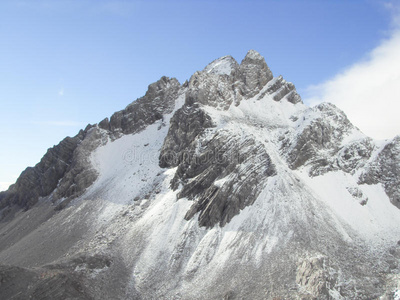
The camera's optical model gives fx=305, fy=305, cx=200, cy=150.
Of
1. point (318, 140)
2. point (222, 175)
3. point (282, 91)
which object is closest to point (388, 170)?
point (318, 140)

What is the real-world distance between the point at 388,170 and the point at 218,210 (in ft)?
105

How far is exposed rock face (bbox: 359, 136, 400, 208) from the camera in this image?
2045 inches

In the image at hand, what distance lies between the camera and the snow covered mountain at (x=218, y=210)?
1419 inches

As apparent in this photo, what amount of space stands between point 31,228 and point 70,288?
121ft

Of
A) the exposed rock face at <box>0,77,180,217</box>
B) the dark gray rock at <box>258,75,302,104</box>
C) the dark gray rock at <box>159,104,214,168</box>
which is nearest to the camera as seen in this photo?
the dark gray rock at <box>159,104,214,168</box>

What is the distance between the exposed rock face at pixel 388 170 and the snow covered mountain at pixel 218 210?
211mm

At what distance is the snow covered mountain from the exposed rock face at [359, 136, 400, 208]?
0.69ft

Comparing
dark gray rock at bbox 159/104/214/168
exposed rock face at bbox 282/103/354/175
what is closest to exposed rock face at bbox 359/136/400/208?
exposed rock face at bbox 282/103/354/175

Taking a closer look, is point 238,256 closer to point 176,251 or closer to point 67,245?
point 176,251

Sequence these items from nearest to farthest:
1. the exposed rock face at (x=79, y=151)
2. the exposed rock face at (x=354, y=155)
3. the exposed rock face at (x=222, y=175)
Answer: the exposed rock face at (x=222, y=175) → the exposed rock face at (x=354, y=155) → the exposed rock face at (x=79, y=151)

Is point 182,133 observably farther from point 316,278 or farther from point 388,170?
point 316,278

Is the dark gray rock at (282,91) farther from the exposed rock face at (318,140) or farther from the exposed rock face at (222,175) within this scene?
the exposed rock face at (222,175)

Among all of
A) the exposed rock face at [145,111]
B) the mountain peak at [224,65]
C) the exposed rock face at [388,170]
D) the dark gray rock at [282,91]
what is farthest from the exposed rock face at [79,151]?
the exposed rock face at [388,170]

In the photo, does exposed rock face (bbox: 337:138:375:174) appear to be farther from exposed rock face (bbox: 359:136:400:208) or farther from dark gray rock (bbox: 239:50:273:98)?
dark gray rock (bbox: 239:50:273:98)
